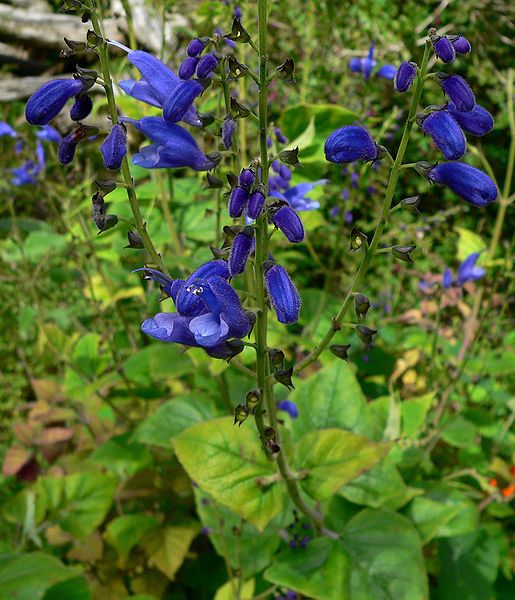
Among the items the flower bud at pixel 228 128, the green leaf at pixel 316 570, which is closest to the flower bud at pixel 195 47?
the flower bud at pixel 228 128

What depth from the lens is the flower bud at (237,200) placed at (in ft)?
3.84

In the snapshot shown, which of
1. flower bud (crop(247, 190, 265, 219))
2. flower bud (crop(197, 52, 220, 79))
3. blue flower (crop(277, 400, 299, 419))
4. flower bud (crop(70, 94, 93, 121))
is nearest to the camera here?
flower bud (crop(247, 190, 265, 219))

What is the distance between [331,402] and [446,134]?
53.9 inches

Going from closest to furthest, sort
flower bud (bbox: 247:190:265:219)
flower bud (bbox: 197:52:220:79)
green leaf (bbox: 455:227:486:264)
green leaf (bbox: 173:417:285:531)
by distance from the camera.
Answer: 1. flower bud (bbox: 247:190:265:219)
2. flower bud (bbox: 197:52:220:79)
3. green leaf (bbox: 173:417:285:531)
4. green leaf (bbox: 455:227:486:264)

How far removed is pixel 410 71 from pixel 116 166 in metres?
0.66

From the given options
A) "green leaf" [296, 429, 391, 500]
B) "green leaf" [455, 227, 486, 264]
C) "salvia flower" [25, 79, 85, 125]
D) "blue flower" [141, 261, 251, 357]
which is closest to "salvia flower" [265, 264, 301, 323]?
"blue flower" [141, 261, 251, 357]

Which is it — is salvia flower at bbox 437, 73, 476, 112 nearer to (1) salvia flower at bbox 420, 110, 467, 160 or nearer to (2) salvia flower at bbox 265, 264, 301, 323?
(1) salvia flower at bbox 420, 110, 467, 160

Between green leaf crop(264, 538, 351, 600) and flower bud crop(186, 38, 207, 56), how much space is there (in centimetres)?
147

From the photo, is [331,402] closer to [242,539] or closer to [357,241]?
[242,539]

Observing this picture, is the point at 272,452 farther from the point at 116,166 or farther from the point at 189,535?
the point at 189,535

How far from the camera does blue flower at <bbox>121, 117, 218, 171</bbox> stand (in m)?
1.39

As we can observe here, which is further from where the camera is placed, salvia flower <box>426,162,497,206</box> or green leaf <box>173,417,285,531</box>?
green leaf <box>173,417,285,531</box>

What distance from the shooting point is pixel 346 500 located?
2.32 m

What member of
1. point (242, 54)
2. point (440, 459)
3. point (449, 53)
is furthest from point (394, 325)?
point (449, 53)
